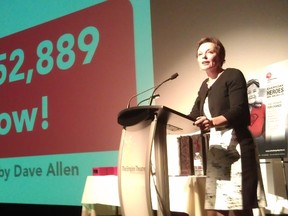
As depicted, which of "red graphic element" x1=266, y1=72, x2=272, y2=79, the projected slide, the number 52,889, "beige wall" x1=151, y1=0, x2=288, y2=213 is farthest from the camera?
the number 52,889

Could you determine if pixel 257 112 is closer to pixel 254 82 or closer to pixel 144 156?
pixel 254 82

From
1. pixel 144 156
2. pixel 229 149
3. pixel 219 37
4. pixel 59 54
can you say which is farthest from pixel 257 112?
pixel 59 54

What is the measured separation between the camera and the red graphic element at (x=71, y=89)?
2.83 metres

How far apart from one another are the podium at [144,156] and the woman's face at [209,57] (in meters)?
0.29

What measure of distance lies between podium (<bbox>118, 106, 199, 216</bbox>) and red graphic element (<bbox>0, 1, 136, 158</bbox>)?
1158 mm

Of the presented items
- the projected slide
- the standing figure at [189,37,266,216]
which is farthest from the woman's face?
the projected slide

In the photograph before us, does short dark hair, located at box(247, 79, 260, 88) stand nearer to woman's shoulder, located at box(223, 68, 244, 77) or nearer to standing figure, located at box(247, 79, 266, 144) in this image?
standing figure, located at box(247, 79, 266, 144)

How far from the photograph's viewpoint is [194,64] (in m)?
2.71

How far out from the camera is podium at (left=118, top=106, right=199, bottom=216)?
1.47 metres

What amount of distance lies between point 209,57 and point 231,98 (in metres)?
0.24

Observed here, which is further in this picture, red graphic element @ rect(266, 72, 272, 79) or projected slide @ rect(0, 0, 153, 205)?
projected slide @ rect(0, 0, 153, 205)

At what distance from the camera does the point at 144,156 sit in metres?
1.56

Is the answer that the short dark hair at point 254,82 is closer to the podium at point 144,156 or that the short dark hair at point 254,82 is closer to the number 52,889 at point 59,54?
the podium at point 144,156

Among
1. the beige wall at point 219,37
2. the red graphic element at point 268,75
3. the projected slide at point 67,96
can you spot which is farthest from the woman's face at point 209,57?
the projected slide at point 67,96
